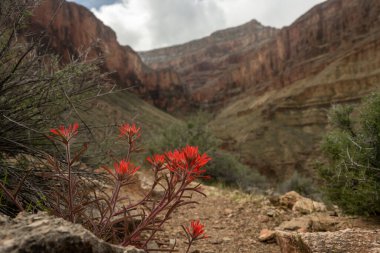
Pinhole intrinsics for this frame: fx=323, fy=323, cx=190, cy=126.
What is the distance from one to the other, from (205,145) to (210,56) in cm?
10976

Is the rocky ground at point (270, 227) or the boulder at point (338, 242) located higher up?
the boulder at point (338, 242)

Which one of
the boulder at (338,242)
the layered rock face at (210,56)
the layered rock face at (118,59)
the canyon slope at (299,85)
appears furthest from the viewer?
the layered rock face at (210,56)

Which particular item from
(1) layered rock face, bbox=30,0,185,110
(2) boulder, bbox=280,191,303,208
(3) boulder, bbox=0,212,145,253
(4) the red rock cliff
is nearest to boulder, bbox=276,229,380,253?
(3) boulder, bbox=0,212,145,253

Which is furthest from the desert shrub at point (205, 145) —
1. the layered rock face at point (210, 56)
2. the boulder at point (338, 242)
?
the layered rock face at point (210, 56)

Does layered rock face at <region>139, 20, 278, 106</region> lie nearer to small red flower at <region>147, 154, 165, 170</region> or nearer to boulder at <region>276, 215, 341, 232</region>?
boulder at <region>276, 215, 341, 232</region>

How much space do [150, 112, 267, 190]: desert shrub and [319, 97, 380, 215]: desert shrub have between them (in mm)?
5959

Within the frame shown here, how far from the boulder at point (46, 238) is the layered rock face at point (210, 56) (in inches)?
3400

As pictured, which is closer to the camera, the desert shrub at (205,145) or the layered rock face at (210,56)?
the desert shrub at (205,145)

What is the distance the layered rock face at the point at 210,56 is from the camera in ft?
321

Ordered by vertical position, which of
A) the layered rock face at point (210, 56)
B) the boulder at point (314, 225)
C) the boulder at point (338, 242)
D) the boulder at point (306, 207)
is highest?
the layered rock face at point (210, 56)

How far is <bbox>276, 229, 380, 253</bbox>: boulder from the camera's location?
2.21m

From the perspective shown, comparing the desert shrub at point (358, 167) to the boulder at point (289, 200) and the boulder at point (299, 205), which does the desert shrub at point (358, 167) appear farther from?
the boulder at point (289, 200)

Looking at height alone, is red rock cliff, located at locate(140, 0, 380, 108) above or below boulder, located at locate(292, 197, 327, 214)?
above

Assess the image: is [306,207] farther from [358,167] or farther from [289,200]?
[358,167]
